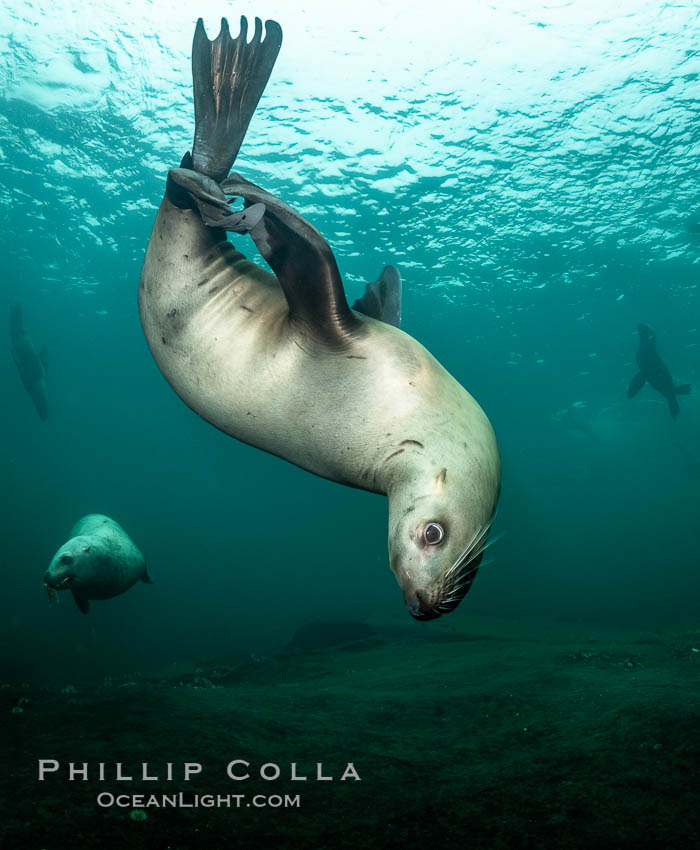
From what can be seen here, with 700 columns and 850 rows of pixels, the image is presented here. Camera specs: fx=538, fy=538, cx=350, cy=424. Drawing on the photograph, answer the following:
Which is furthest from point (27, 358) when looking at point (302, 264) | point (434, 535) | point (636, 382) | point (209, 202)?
point (636, 382)

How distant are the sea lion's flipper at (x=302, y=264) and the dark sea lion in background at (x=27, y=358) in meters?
15.5

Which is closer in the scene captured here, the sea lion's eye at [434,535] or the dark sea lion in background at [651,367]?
the sea lion's eye at [434,535]

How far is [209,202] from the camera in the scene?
6.79 ft

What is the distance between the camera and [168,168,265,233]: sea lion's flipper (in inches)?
72.7

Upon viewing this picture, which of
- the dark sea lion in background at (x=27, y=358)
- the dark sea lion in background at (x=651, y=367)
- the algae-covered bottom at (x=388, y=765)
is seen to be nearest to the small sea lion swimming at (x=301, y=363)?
the algae-covered bottom at (x=388, y=765)

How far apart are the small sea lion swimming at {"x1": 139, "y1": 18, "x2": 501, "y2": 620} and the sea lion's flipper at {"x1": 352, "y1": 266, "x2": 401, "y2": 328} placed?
0.4 inches

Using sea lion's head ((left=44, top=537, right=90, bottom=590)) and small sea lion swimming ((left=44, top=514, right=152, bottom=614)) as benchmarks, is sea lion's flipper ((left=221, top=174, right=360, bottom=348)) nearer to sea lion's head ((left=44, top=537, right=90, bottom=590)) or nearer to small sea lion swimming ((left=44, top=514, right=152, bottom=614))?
small sea lion swimming ((left=44, top=514, right=152, bottom=614))

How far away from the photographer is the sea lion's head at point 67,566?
5.91 meters

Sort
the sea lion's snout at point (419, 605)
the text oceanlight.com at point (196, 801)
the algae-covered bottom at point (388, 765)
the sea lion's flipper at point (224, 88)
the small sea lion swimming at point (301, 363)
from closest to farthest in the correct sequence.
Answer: the sea lion's snout at point (419, 605) → the small sea lion swimming at point (301, 363) → the algae-covered bottom at point (388, 765) → the text oceanlight.com at point (196, 801) → the sea lion's flipper at point (224, 88)

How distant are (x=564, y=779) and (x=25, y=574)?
149 feet

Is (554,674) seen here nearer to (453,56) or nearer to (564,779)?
(564,779)

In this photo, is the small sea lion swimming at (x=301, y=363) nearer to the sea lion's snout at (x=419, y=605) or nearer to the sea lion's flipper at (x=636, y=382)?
the sea lion's snout at (x=419, y=605)

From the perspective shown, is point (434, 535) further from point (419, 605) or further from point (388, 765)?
point (388, 765)

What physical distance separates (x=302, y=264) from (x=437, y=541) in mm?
1053
